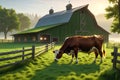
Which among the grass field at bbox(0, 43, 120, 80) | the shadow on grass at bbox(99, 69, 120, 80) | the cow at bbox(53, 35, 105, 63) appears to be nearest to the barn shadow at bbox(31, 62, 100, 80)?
the grass field at bbox(0, 43, 120, 80)

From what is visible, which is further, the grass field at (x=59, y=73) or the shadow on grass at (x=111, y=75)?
the grass field at (x=59, y=73)

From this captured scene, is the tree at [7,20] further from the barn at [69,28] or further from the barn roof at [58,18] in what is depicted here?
the barn at [69,28]

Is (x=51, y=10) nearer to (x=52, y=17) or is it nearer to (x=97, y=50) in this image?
(x=52, y=17)

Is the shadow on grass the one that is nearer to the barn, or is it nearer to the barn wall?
the barn

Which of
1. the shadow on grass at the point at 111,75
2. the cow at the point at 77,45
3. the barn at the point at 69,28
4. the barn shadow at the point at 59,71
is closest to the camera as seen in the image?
the shadow on grass at the point at 111,75

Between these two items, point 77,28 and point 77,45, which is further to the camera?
point 77,28

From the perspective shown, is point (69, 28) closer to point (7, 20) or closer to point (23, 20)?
point (7, 20)

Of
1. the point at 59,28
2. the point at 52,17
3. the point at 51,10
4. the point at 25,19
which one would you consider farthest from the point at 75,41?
the point at 25,19

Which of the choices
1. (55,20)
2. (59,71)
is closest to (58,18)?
(55,20)

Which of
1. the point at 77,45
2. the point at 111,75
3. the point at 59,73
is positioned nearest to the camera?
the point at 111,75

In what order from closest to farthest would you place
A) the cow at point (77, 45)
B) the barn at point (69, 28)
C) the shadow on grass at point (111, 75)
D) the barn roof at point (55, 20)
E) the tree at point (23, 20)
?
the shadow on grass at point (111, 75)
the cow at point (77, 45)
the barn at point (69, 28)
the barn roof at point (55, 20)
the tree at point (23, 20)

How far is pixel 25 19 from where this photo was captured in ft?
420

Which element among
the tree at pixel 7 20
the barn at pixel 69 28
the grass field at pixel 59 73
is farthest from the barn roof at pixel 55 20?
the grass field at pixel 59 73

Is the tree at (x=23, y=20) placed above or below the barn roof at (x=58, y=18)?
above
